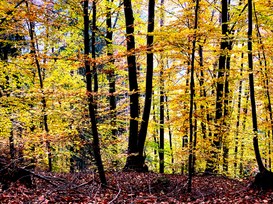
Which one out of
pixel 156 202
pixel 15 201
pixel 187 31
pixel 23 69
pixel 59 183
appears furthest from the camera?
pixel 23 69

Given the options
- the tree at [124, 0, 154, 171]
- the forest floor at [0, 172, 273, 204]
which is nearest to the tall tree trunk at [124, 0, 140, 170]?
the tree at [124, 0, 154, 171]

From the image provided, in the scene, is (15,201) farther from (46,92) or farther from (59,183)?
(46,92)

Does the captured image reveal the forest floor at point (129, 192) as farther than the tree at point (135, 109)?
No

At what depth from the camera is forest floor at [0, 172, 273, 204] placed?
6570mm

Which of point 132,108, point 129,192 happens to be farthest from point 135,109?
point 129,192

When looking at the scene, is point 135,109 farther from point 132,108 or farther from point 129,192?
point 129,192

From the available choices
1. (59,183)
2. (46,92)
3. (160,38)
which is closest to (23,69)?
(46,92)

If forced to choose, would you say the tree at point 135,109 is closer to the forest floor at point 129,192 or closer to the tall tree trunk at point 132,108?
the tall tree trunk at point 132,108

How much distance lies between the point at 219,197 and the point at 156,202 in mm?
2027

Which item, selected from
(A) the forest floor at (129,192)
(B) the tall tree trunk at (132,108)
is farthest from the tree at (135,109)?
(A) the forest floor at (129,192)

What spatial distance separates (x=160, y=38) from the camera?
812 centimetres

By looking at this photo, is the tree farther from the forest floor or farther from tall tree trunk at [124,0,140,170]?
the forest floor

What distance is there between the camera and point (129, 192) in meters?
7.95

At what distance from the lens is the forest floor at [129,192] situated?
657 centimetres
